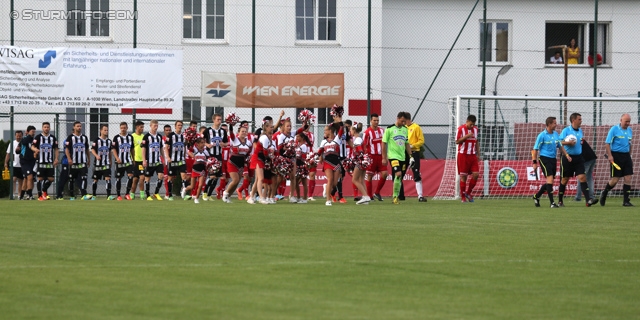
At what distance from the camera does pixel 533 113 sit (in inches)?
1188

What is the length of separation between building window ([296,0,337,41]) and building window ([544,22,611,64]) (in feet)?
31.3

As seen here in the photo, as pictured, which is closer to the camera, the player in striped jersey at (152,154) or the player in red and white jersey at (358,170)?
the player in red and white jersey at (358,170)

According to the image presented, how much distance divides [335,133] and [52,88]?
9574mm

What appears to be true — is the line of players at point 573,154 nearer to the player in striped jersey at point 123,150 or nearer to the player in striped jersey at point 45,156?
the player in striped jersey at point 123,150

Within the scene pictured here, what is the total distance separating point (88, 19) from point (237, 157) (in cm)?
1365

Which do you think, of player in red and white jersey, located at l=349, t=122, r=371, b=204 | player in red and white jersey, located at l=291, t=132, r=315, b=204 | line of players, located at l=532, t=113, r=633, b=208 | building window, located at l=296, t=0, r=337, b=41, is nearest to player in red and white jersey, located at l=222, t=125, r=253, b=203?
player in red and white jersey, located at l=291, t=132, r=315, b=204

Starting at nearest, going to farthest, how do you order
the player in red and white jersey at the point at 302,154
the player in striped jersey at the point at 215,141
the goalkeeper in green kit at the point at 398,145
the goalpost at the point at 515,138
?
the player in red and white jersey at the point at 302,154 < the goalkeeper in green kit at the point at 398,145 < the player in striped jersey at the point at 215,141 < the goalpost at the point at 515,138

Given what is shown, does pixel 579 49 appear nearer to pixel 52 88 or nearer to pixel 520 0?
pixel 520 0

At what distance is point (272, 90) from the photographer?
92.9 feet

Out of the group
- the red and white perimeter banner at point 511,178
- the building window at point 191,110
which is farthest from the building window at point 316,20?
the red and white perimeter banner at point 511,178

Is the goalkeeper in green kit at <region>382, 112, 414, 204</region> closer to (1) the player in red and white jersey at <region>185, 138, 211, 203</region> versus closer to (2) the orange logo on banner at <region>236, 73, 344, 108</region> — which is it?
(2) the orange logo on banner at <region>236, 73, 344, 108</region>

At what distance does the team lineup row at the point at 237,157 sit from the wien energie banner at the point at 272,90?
2.17 m

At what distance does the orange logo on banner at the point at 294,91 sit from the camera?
2825cm

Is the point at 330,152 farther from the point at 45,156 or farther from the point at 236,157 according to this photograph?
the point at 45,156
